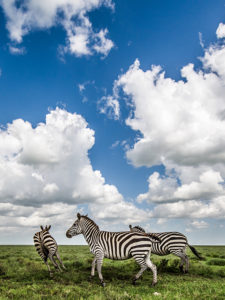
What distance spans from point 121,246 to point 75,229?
3.39 metres

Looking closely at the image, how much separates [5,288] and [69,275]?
346 cm

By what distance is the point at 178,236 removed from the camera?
1460 centimetres

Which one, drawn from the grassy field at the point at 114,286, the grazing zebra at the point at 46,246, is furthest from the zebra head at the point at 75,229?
the grassy field at the point at 114,286

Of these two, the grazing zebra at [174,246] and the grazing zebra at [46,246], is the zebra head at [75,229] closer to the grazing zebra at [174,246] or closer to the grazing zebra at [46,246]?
the grazing zebra at [46,246]

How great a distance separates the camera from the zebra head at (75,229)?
13.0 m

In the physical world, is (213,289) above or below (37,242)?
below

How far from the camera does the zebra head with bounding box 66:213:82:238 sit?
13.0m

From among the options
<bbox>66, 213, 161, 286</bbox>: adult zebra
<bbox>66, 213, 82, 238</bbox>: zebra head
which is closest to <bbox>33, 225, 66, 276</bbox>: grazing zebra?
<bbox>66, 213, 82, 238</bbox>: zebra head

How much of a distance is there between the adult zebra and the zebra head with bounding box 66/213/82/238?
24.2 inches

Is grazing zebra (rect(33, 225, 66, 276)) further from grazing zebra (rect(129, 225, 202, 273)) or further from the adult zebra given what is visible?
grazing zebra (rect(129, 225, 202, 273))

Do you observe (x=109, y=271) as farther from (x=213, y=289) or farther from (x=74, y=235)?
(x=213, y=289)

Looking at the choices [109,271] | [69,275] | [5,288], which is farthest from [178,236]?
[5,288]

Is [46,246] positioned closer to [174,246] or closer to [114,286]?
[114,286]

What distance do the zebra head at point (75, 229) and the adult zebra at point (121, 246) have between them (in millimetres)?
614
